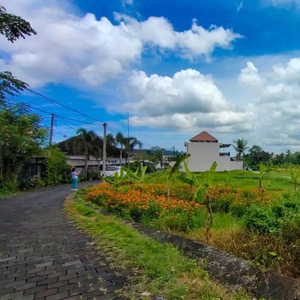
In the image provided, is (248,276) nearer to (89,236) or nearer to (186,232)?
(186,232)

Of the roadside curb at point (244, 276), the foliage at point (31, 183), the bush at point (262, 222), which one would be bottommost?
the foliage at point (31, 183)

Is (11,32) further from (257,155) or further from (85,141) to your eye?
(257,155)

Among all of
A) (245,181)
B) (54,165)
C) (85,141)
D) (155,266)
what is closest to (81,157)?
(85,141)

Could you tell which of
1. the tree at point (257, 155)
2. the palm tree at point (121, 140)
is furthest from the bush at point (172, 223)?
the tree at point (257, 155)

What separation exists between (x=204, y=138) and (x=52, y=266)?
4419 centimetres

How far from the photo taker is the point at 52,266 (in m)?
4.01

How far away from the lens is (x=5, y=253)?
4.66 m

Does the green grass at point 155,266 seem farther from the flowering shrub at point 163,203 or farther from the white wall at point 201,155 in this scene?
the white wall at point 201,155

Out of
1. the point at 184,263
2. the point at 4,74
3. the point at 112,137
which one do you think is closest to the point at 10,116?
the point at 4,74

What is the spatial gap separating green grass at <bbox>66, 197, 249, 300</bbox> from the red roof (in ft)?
136

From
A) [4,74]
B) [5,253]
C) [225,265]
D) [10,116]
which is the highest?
[10,116]

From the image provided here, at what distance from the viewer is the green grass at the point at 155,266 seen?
2.98 meters

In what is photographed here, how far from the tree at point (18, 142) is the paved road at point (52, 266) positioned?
1104 centimetres

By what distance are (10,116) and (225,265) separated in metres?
16.7
